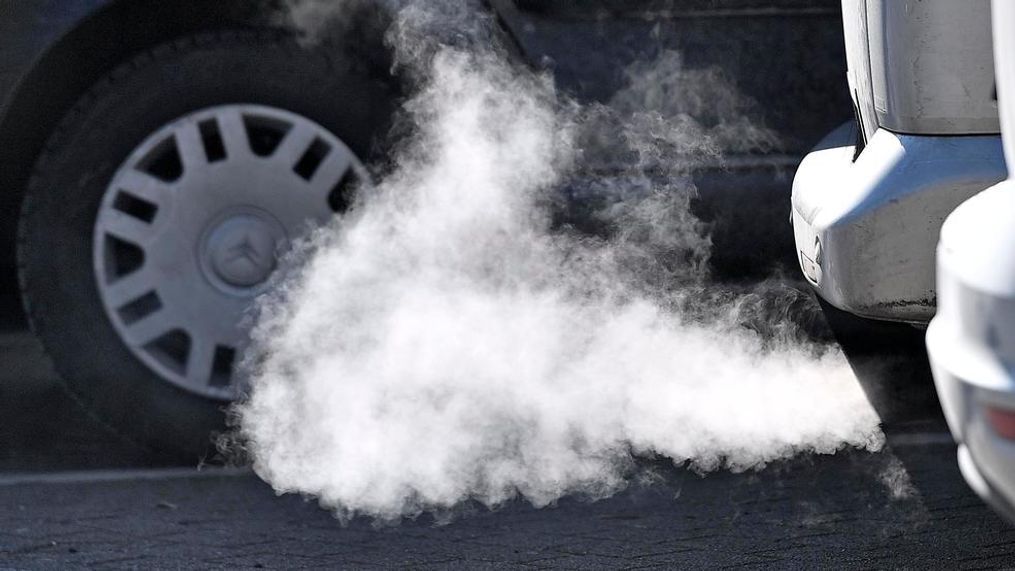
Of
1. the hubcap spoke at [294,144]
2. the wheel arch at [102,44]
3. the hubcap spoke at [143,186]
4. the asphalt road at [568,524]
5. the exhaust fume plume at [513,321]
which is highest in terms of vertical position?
the wheel arch at [102,44]

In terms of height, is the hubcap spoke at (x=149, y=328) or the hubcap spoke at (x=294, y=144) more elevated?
the hubcap spoke at (x=294, y=144)

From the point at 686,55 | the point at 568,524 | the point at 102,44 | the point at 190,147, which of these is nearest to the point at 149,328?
the point at 190,147

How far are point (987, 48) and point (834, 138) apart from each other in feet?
2.38

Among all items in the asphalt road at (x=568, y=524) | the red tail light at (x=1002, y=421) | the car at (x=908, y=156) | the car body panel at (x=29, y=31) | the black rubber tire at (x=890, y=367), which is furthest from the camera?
the black rubber tire at (x=890, y=367)

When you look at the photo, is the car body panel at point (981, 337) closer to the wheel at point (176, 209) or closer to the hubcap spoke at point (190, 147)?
the wheel at point (176, 209)

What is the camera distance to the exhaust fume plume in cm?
355

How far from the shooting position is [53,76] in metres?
3.57

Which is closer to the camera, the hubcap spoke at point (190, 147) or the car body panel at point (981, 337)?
the car body panel at point (981, 337)

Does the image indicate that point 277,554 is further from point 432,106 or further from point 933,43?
point 933,43

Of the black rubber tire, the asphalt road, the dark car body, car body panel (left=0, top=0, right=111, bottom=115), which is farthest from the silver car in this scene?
car body panel (left=0, top=0, right=111, bottom=115)

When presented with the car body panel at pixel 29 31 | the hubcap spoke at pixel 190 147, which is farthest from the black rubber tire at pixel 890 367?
the car body panel at pixel 29 31

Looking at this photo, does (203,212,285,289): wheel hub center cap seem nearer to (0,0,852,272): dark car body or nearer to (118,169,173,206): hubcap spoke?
(118,169,173,206): hubcap spoke

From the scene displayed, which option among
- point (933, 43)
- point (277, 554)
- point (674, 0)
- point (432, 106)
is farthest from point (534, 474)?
point (933, 43)

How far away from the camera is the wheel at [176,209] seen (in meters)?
3.52
